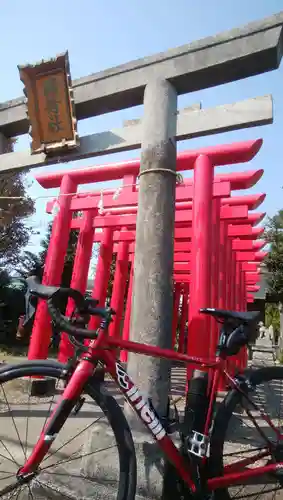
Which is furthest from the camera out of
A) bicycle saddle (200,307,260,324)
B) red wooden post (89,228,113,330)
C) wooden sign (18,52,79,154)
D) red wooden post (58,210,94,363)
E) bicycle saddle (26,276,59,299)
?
red wooden post (89,228,113,330)

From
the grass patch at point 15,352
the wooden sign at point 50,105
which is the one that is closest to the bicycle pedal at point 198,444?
the wooden sign at point 50,105

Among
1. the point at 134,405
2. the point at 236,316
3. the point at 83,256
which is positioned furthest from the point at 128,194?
the point at 134,405

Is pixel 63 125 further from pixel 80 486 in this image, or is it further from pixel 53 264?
pixel 80 486

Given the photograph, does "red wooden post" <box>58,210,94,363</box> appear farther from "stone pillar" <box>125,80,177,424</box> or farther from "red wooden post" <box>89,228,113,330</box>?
"stone pillar" <box>125,80,177,424</box>

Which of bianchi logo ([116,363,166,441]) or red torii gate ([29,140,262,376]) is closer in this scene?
bianchi logo ([116,363,166,441])

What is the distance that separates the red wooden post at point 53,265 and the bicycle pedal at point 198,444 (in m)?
3.36

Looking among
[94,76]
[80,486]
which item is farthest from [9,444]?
[94,76]

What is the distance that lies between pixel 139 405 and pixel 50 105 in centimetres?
Result: 352

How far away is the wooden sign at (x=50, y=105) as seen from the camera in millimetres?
4105

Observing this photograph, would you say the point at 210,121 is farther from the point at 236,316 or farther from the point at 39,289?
the point at 39,289

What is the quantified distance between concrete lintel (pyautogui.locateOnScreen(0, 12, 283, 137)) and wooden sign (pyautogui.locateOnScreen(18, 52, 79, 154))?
0.40m

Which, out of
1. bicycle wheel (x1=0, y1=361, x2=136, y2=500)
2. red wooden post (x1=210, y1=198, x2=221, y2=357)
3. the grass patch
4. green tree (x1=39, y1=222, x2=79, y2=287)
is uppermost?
green tree (x1=39, y1=222, x2=79, y2=287)

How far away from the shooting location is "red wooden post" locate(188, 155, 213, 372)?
3287 mm

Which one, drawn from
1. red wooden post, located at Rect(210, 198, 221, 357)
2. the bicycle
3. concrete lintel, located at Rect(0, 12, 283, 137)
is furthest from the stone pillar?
red wooden post, located at Rect(210, 198, 221, 357)
